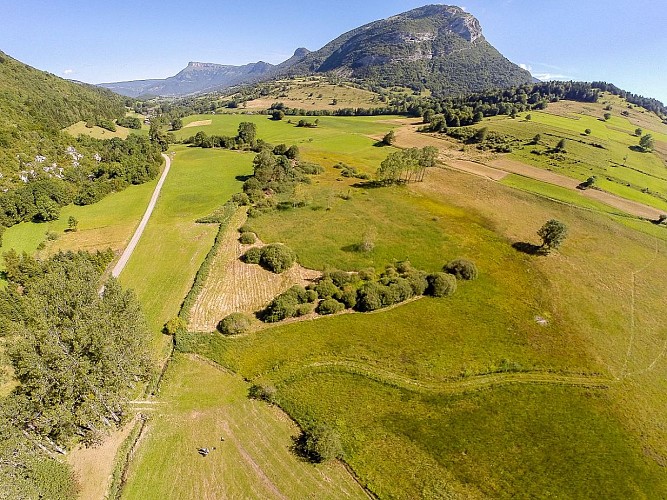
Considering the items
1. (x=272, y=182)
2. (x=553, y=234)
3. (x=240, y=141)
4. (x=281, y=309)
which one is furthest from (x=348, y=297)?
(x=240, y=141)

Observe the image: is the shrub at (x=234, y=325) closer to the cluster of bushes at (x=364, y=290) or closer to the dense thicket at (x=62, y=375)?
the cluster of bushes at (x=364, y=290)

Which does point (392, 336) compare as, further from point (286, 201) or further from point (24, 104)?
point (24, 104)

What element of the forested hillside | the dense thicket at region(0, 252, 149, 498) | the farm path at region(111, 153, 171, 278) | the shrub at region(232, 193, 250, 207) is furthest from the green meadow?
the shrub at region(232, 193, 250, 207)

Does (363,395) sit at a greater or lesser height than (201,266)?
lesser

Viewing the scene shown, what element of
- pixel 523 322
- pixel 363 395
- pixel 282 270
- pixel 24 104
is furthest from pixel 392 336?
pixel 24 104

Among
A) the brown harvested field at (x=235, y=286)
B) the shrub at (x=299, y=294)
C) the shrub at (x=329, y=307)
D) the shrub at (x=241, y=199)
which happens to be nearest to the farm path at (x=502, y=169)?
the shrub at (x=241, y=199)

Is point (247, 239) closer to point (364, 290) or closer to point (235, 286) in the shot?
point (235, 286)
